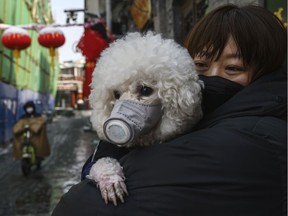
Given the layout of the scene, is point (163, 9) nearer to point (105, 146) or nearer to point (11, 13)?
point (11, 13)

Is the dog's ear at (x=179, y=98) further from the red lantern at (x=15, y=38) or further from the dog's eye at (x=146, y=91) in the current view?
the red lantern at (x=15, y=38)

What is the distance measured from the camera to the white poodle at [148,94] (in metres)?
1.32

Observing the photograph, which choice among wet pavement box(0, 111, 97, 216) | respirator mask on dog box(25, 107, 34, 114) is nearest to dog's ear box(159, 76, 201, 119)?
wet pavement box(0, 111, 97, 216)

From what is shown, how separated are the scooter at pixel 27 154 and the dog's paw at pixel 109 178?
9.50 meters

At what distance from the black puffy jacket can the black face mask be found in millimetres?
158

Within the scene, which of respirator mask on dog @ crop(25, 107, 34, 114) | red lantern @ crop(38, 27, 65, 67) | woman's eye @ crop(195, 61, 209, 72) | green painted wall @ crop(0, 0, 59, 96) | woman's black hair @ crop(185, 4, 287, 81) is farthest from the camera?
green painted wall @ crop(0, 0, 59, 96)

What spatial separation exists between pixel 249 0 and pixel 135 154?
569cm

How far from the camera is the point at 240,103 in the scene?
1.39 meters

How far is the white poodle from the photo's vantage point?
1318 mm

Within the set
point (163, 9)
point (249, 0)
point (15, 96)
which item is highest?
point (163, 9)

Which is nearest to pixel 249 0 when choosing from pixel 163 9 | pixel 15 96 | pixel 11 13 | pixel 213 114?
pixel 213 114

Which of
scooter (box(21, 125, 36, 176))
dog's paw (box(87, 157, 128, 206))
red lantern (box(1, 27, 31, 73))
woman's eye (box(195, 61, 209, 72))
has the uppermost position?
red lantern (box(1, 27, 31, 73))

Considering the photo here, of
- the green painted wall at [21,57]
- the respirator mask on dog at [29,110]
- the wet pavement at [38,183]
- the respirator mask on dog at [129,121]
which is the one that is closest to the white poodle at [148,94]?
the respirator mask on dog at [129,121]

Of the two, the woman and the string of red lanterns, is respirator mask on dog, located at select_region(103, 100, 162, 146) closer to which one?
the woman
